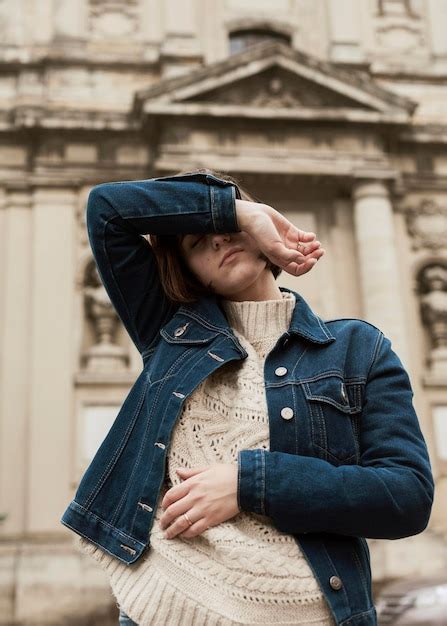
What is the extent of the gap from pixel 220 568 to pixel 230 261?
0.70 meters

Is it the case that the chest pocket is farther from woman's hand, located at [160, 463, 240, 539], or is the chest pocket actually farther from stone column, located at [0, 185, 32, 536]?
stone column, located at [0, 185, 32, 536]

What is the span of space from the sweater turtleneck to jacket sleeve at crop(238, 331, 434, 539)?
1.19 feet

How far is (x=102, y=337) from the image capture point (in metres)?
10.7

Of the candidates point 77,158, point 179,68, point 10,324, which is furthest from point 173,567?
point 179,68

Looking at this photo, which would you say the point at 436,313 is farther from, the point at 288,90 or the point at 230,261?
the point at 230,261

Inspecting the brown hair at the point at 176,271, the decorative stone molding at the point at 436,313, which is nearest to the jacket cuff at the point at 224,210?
the brown hair at the point at 176,271

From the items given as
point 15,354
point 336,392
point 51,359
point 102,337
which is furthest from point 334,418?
point 15,354

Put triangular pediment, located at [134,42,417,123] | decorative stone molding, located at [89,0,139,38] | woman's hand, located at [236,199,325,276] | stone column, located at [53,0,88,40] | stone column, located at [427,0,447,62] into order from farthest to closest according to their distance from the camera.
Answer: stone column, located at [427,0,447,62]
decorative stone molding, located at [89,0,139,38]
stone column, located at [53,0,88,40]
triangular pediment, located at [134,42,417,123]
woman's hand, located at [236,199,325,276]

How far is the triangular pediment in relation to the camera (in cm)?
1139

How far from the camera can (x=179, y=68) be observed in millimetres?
12211

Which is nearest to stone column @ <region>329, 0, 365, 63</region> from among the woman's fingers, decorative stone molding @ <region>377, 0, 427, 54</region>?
decorative stone molding @ <region>377, 0, 427, 54</region>

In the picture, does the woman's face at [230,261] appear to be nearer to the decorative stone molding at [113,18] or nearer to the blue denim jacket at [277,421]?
the blue denim jacket at [277,421]

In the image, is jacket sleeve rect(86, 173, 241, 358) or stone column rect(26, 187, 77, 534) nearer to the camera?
jacket sleeve rect(86, 173, 241, 358)

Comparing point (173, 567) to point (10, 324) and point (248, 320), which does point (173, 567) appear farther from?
point (10, 324)
